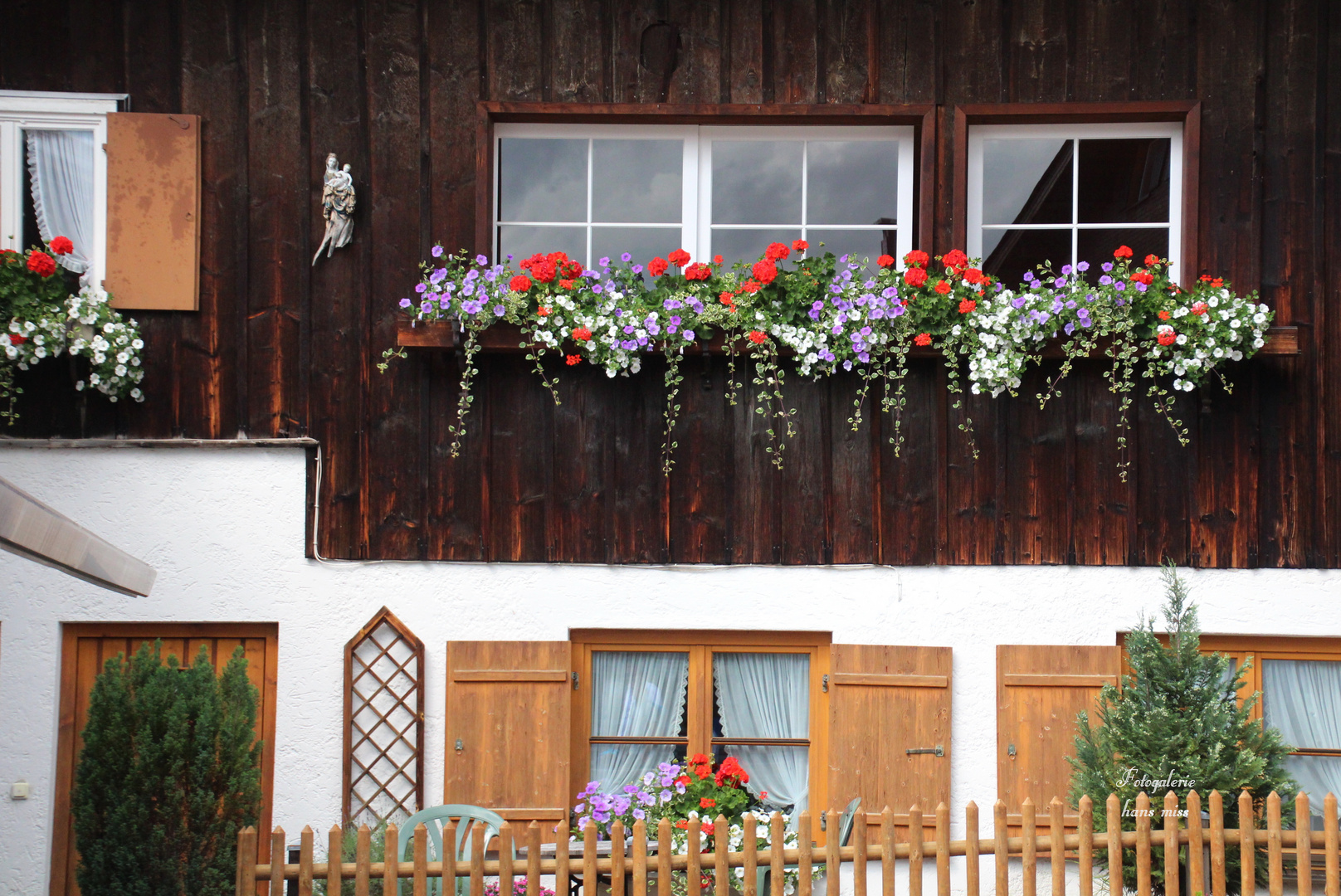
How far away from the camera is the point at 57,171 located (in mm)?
5152

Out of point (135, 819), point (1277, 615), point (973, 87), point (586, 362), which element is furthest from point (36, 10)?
point (1277, 615)

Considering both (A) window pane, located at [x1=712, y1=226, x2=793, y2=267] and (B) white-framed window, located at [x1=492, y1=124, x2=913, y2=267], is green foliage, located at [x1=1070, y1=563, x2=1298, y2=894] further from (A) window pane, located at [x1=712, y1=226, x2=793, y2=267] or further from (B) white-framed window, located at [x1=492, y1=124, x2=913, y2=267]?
(A) window pane, located at [x1=712, y1=226, x2=793, y2=267]

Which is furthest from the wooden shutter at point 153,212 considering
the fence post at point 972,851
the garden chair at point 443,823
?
the fence post at point 972,851

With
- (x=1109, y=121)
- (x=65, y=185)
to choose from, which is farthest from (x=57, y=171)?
(x=1109, y=121)

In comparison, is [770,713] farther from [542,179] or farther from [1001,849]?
[542,179]

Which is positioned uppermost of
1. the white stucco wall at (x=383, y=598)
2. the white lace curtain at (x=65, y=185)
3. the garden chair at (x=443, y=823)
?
the white lace curtain at (x=65, y=185)

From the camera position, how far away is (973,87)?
514 centimetres

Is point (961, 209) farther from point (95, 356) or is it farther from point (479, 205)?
point (95, 356)

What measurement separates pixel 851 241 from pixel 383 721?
10.5 feet

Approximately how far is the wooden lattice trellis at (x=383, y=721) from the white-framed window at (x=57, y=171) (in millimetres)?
2237

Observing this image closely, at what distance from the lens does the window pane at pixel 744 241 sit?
528cm

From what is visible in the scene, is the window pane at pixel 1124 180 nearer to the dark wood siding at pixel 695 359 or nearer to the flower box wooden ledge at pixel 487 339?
the dark wood siding at pixel 695 359

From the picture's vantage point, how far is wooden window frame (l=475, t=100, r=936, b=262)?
5105 millimetres

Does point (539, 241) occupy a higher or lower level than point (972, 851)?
higher
